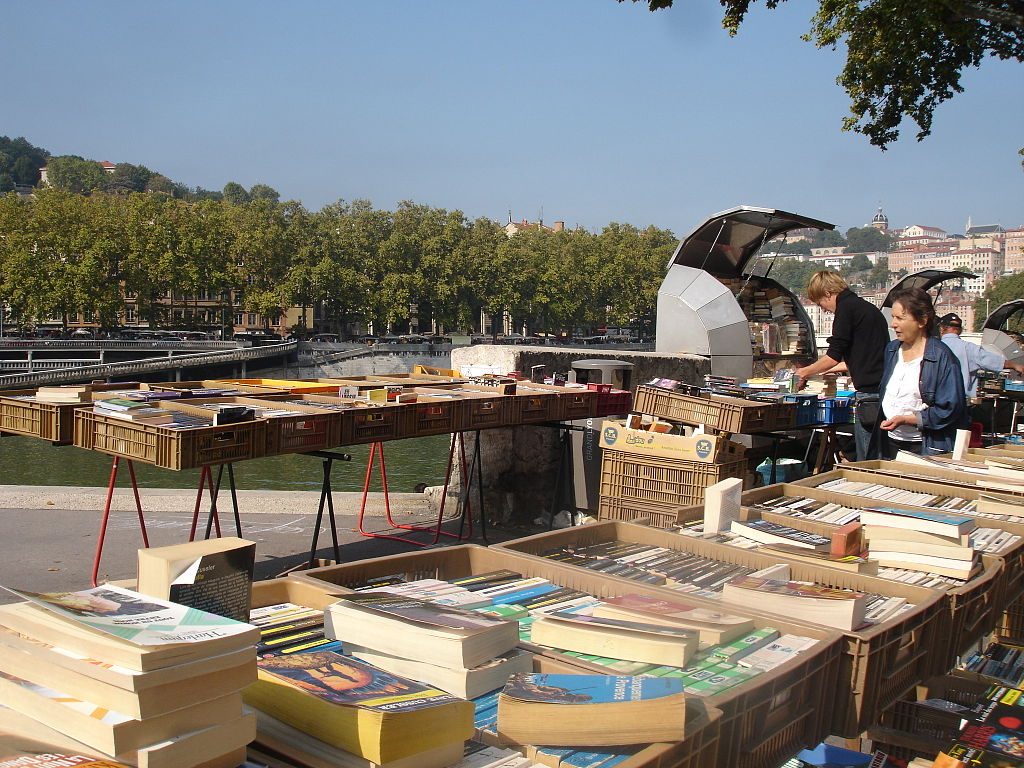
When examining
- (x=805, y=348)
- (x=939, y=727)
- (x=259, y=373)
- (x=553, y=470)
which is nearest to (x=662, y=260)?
(x=259, y=373)

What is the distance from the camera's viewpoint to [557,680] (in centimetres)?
194

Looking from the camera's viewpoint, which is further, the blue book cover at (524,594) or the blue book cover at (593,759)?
the blue book cover at (524,594)

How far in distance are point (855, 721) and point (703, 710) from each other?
70 cm

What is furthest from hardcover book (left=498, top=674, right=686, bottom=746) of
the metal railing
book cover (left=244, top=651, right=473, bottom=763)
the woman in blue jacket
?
the metal railing

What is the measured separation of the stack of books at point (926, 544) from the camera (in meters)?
3.11

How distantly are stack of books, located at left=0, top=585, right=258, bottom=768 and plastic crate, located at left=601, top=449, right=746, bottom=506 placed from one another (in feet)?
15.6

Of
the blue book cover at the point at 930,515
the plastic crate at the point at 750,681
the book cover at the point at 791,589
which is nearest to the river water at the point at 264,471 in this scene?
the blue book cover at the point at 930,515

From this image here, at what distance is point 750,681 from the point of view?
79.4 inches

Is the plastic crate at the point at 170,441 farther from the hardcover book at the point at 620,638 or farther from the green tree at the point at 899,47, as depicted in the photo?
the green tree at the point at 899,47

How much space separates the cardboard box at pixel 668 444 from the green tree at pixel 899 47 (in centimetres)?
669

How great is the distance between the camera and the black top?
23.5 feet

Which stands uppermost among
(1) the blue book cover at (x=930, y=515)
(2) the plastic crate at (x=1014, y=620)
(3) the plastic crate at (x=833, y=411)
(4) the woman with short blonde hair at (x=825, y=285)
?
(4) the woman with short blonde hair at (x=825, y=285)

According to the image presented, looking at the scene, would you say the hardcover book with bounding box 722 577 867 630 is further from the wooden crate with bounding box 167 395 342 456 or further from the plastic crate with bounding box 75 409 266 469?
the wooden crate with bounding box 167 395 342 456

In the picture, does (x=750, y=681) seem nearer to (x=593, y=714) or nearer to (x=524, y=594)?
(x=593, y=714)
